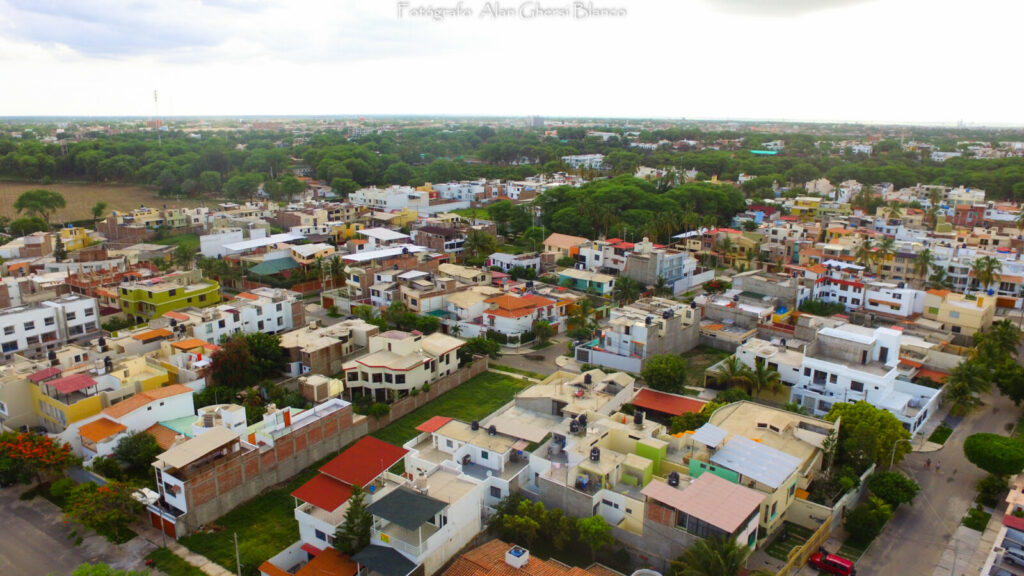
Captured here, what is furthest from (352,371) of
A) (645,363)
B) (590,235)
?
(590,235)

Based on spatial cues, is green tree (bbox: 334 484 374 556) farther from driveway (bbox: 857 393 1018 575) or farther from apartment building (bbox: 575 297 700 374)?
apartment building (bbox: 575 297 700 374)

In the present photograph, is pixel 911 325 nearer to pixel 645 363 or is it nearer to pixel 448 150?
pixel 645 363

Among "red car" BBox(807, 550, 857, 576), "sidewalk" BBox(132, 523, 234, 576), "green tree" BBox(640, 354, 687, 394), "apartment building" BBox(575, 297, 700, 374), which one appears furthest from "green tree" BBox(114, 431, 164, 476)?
"red car" BBox(807, 550, 857, 576)

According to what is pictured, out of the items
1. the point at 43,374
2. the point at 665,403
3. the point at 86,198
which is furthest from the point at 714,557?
the point at 86,198

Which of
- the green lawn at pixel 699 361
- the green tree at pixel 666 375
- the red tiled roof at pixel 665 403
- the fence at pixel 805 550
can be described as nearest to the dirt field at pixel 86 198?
the green lawn at pixel 699 361

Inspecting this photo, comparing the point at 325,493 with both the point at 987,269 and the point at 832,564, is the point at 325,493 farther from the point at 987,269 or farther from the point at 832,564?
the point at 987,269

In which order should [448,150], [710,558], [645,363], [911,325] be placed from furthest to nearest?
1. [448,150]
2. [911,325]
3. [645,363]
4. [710,558]

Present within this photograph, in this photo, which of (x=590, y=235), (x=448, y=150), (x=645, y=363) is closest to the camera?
(x=645, y=363)
